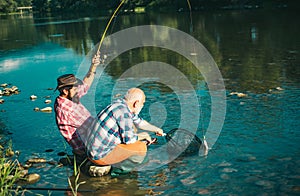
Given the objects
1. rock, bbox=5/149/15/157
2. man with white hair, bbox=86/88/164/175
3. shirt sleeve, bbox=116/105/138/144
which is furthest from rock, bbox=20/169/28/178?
shirt sleeve, bbox=116/105/138/144

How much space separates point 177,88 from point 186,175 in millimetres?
5477

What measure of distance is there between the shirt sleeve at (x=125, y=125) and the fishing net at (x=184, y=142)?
1214mm

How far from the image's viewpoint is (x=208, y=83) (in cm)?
1173

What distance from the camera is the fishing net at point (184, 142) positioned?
6844mm

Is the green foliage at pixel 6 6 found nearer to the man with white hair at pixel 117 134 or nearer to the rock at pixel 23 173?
the rock at pixel 23 173

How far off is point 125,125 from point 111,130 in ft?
0.74

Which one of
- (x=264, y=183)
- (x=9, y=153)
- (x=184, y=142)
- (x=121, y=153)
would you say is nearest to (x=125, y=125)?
(x=121, y=153)

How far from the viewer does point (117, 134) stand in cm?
585

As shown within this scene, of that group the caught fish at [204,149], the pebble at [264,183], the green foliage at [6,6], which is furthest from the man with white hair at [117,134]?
the green foliage at [6,6]

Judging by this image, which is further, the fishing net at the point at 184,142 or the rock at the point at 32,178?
the fishing net at the point at 184,142

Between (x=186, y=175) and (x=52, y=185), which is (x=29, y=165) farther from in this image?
(x=186, y=175)

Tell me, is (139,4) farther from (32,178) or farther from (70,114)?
(32,178)

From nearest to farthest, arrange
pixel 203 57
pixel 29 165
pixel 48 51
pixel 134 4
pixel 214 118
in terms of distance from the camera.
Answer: pixel 29 165, pixel 214 118, pixel 203 57, pixel 48 51, pixel 134 4

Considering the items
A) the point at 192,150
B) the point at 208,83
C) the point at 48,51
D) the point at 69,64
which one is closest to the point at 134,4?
the point at 48,51
